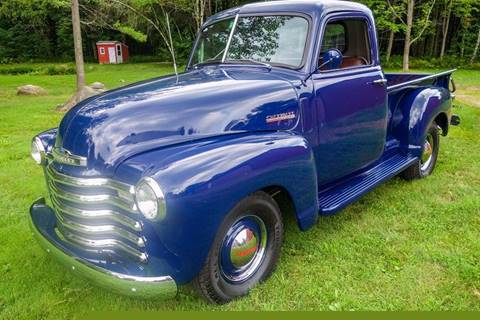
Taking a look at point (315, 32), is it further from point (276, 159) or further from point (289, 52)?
point (276, 159)

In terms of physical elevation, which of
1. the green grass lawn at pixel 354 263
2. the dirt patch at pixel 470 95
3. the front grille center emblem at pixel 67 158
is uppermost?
the front grille center emblem at pixel 67 158

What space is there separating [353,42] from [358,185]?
4.77 ft

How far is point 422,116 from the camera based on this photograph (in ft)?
15.3

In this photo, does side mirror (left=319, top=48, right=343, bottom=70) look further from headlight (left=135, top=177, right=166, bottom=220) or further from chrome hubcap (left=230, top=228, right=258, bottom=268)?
headlight (left=135, top=177, right=166, bottom=220)

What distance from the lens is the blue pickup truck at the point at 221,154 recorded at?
90.4 inches

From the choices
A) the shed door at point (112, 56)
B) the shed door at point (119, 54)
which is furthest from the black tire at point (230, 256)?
the shed door at point (119, 54)

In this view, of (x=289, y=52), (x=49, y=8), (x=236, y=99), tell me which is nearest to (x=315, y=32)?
(x=289, y=52)

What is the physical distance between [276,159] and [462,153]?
439 cm

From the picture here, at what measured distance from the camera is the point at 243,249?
9.00 feet

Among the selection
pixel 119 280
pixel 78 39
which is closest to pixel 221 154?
pixel 119 280

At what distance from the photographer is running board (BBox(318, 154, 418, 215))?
338 centimetres

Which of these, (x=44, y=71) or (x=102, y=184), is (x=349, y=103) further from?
(x=44, y=71)

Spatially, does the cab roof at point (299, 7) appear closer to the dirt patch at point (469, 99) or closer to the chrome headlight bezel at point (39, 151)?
the chrome headlight bezel at point (39, 151)

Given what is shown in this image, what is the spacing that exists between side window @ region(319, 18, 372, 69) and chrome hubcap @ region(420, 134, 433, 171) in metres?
1.53
